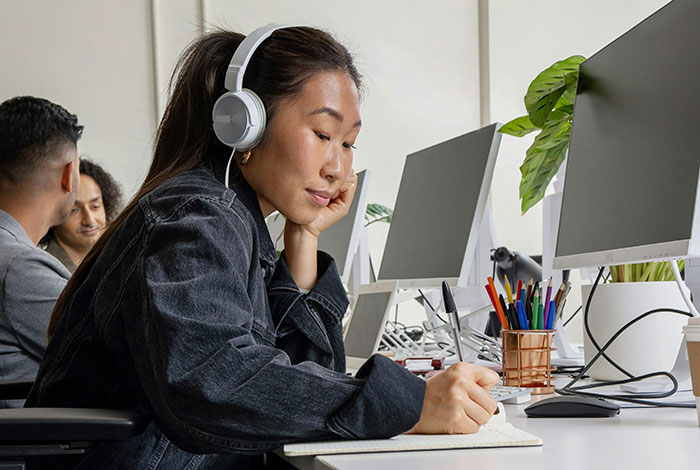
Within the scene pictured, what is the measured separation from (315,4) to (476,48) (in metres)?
1.02

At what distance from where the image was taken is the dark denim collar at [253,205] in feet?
3.28

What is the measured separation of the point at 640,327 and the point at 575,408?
362 millimetres

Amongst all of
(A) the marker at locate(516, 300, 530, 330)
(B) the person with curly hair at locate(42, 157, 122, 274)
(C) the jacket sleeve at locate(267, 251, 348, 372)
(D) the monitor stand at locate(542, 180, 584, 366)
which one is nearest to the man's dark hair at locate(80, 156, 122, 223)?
(B) the person with curly hair at locate(42, 157, 122, 274)

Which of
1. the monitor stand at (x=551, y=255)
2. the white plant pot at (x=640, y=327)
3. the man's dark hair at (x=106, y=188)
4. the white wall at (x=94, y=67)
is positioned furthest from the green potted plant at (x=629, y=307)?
the white wall at (x=94, y=67)

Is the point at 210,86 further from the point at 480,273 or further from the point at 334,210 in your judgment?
the point at 480,273

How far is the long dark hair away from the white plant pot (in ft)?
1.85

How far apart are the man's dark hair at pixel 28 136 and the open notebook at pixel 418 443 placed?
5.22ft

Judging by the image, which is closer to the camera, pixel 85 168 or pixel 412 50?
pixel 85 168

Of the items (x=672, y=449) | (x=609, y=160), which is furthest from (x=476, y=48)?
(x=672, y=449)

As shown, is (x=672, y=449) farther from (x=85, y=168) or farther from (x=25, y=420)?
(x=85, y=168)

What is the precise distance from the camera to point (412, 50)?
15.2 ft

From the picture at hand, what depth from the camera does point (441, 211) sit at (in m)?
1.72

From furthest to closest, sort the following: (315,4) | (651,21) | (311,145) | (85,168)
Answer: (315,4) → (85,168) → (651,21) → (311,145)

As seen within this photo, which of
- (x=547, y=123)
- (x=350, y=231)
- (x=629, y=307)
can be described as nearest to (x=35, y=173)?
(x=350, y=231)
